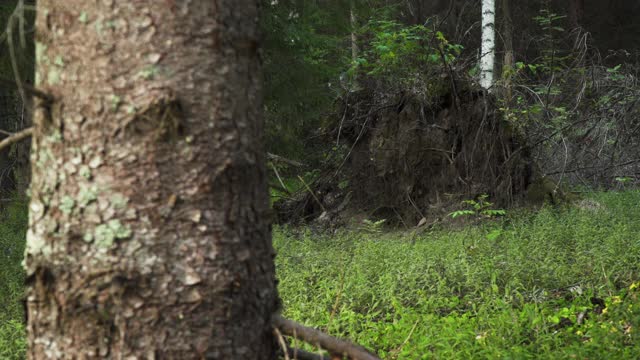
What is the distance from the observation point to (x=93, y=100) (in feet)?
5.37

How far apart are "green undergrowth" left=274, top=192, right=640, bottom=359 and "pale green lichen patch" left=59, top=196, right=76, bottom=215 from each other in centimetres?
142

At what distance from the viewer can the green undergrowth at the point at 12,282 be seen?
13.8ft

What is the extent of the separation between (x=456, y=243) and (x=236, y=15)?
4981 millimetres

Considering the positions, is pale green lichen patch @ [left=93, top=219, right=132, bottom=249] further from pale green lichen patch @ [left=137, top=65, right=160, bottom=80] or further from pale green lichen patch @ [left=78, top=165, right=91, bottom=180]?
pale green lichen patch @ [left=137, top=65, right=160, bottom=80]

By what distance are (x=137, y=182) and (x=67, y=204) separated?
0.67ft

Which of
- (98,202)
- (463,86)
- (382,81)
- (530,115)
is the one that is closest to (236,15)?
(98,202)

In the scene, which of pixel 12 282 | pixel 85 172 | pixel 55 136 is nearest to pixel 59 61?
pixel 55 136

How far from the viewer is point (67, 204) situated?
1660 mm

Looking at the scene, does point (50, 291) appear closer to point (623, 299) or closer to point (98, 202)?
point (98, 202)

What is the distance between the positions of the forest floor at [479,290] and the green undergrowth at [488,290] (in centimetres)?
1

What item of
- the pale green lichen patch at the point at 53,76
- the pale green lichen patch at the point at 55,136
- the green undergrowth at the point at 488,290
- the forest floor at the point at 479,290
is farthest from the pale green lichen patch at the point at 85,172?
the green undergrowth at the point at 488,290

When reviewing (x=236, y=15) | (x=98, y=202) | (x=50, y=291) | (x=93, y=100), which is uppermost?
(x=236, y=15)

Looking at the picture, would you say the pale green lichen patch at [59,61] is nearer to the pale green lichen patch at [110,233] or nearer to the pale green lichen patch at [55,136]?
the pale green lichen patch at [55,136]

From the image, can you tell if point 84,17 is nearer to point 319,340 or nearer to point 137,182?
point 137,182
